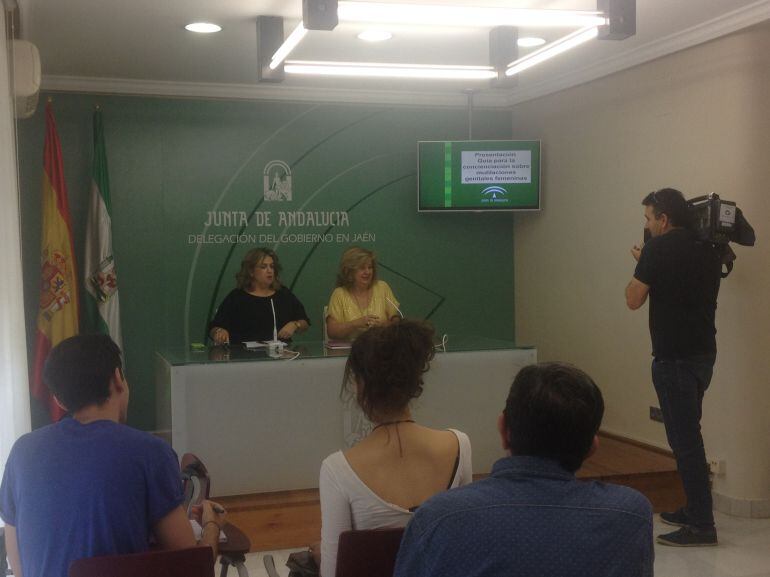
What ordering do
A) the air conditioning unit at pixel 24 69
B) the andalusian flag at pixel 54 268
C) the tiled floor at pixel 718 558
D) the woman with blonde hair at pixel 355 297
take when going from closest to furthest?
the tiled floor at pixel 718 558 → the air conditioning unit at pixel 24 69 → the woman with blonde hair at pixel 355 297 → the andalusian flag at pixel 54 268

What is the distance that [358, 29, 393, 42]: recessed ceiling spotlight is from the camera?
5.06m

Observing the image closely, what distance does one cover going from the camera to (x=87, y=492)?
2.01 m

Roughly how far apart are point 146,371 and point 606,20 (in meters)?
4.23

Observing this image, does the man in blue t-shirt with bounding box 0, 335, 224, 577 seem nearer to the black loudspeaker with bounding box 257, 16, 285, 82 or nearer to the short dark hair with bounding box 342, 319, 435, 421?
the short dark hair with bounding box 342, 319, 435, 421

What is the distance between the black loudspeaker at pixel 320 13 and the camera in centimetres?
350

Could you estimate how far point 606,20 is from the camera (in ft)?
12.7

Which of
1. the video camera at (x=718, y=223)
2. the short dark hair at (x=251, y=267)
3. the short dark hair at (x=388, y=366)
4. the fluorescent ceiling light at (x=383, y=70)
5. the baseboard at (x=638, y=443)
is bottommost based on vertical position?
the baseboard at (x=638, y=443)

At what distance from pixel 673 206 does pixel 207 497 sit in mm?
2798

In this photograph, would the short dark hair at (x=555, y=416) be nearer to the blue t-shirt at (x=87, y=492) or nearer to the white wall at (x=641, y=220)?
the blue t-shirt at (x=87, y=492)

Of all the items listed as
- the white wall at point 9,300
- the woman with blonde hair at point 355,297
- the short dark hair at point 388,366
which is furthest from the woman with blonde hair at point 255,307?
the short dark hair at point 388,366

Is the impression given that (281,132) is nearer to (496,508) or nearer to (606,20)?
(606,20)

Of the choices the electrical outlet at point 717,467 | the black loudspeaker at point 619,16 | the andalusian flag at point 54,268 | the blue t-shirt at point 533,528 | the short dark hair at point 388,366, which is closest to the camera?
the blue t-shirt at point 533,528

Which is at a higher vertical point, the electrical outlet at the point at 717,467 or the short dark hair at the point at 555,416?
the short dark hair at the point at 555,416

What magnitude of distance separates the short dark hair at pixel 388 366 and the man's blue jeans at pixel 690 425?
94.5 inches
